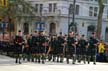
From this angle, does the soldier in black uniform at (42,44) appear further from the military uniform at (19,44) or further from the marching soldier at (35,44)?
the military uniform at (19,44)

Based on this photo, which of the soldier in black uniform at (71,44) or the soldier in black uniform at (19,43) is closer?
the soldier in black uniform at (19,43)

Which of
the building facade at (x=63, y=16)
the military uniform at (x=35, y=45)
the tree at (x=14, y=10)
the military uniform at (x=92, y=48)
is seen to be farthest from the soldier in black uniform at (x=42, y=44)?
the building facade at (x=63, y=16)

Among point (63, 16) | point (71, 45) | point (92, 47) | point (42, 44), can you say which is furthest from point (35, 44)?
point (63, 16)

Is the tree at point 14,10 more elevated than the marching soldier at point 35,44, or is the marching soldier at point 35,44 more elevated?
the tree at point 14,10

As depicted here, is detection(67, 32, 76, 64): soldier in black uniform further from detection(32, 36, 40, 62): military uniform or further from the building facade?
the building facade

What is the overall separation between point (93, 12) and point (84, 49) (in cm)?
4934

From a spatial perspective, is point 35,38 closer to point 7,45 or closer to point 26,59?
point 26,59

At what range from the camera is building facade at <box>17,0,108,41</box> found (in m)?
69.4

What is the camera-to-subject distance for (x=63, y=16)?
6906 centimetres

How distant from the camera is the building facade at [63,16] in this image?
6938cm

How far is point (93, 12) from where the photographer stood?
246ft

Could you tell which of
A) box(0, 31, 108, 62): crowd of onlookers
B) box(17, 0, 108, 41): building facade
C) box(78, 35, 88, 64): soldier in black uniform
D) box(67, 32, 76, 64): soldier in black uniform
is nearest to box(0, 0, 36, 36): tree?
box(0, 31, 108, 62): crowd of onlookers

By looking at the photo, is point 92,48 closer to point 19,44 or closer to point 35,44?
point 35,44

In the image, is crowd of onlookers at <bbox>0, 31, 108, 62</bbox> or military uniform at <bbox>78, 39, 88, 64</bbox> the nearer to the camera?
military uniform at <bbox>78, 39, 88, 64</bbox>
